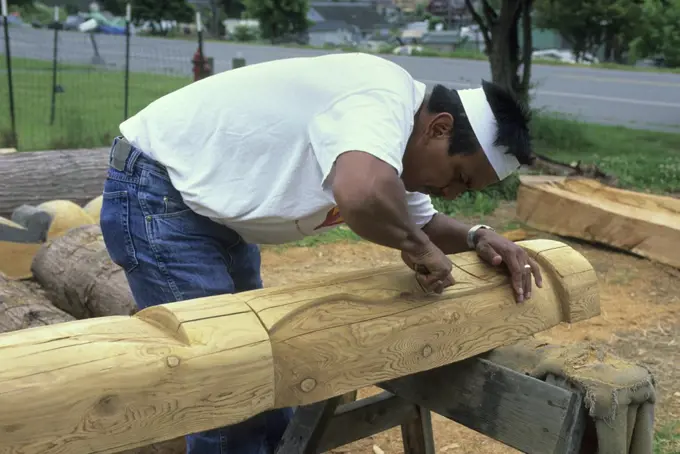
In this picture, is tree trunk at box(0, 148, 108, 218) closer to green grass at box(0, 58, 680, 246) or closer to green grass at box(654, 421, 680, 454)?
green grass at box(0, 58, 680, 246)

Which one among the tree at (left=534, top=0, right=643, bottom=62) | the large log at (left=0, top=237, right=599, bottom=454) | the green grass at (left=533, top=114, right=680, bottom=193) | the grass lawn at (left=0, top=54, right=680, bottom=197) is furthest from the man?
the tree at (left=534, top=0, right=643, bottom=62)

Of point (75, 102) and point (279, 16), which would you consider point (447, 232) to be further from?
point (279, 16)

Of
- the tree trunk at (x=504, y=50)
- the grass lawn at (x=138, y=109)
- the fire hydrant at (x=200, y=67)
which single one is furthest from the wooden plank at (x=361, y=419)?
the fire hydrant at (x=200, y=67)

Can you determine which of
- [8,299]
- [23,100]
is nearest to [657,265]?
[8,299]

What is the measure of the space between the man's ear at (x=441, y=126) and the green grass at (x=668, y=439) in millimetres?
1988

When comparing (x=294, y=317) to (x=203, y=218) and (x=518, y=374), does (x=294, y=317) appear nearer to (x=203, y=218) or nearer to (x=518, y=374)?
(x=203, y=218)

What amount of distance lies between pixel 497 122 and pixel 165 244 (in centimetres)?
95

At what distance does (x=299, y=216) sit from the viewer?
2072 mm

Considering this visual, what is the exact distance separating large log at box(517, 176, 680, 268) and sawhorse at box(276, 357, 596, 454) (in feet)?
12.3

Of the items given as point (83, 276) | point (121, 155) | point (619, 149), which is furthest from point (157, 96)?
point (121, 155)

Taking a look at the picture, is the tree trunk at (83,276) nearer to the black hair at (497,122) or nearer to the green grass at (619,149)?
the black hair at (497,122)

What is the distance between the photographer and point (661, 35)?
20609 mm

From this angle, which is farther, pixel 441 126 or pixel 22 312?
pixel 22 312

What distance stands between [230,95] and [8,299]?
6.71 ft
